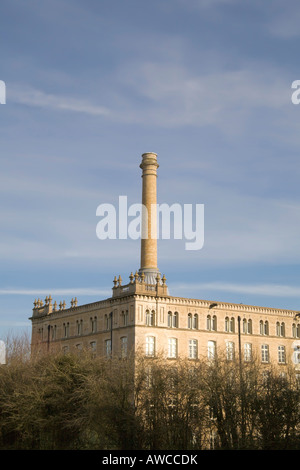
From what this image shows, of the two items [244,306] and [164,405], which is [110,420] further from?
[244,306]

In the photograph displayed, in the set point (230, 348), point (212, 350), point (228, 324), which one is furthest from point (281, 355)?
point (212, 350)

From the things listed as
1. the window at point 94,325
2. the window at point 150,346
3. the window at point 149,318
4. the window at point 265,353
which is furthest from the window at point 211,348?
the window at point 94,325

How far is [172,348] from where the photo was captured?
208 feet

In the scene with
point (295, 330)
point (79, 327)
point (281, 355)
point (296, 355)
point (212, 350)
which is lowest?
point (212, 350)

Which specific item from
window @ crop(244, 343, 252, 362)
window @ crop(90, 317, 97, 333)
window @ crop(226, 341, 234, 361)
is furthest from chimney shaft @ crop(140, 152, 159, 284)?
window @ crop(244, 343, 252, 362)

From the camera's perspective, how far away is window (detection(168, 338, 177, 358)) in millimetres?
63031

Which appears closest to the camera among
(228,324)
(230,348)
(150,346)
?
(150,346)

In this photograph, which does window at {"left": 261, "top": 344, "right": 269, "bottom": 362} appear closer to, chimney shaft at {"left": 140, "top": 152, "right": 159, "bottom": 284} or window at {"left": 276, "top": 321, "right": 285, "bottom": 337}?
window at {"left": 276, "top": 321, "right": 285, "bottom": 337}

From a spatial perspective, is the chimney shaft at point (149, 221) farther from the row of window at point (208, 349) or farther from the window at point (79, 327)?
the window at point (79, 327)

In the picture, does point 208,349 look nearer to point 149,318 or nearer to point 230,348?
point 230,348
